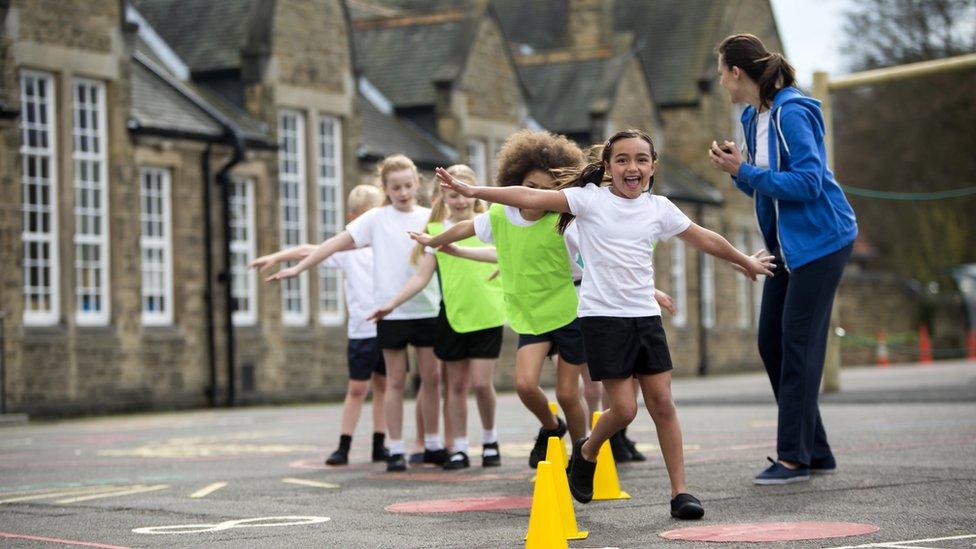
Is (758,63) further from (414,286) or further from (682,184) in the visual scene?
(682,184)

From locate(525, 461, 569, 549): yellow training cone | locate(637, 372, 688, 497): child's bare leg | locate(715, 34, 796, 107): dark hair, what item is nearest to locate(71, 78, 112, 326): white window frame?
locate(715, 34, 796, 107): dark hair

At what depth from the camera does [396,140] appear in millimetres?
35125

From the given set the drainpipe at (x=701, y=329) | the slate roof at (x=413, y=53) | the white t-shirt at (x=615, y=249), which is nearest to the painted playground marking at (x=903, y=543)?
the white t-shirt at (x=615, y=249)

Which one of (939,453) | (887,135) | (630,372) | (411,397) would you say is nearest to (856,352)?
(887,135)

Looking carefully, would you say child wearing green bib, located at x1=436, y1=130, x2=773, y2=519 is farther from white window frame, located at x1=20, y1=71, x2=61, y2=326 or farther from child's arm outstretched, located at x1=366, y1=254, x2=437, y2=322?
white window frame, located at x1=20, y1=71, x2=61, y2=326

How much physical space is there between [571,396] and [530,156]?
58.7 inches

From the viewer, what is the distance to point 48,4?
26.0 meters

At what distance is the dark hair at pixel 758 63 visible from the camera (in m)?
9.77

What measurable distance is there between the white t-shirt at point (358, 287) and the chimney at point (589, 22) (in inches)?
1331

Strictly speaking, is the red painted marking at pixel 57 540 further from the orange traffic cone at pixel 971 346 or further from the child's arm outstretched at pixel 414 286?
the orange traffic cone at pixel 971 346

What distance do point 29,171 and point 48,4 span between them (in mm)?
2557

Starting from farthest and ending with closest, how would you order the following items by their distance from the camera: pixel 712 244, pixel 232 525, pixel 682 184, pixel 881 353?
pixel 881 353 < pixel 682 184 < pixel 712 244 < pixel 232 525

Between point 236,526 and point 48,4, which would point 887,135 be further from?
point 236,526

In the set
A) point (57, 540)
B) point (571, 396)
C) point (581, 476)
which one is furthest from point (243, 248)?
point (57, 540)
